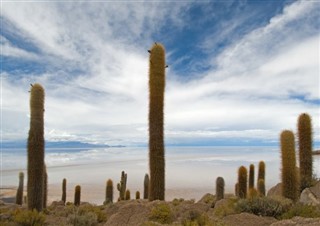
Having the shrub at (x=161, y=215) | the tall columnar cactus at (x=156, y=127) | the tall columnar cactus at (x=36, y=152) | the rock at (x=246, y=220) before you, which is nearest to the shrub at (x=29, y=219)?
the tall columnar cactus at (x=36, y=152)

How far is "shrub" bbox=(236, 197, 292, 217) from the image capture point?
32.4 feet

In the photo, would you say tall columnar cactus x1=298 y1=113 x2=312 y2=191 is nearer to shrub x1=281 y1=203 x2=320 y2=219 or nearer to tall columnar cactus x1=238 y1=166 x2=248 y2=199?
tall columnar cactus x1=238 y1=166 x2=248 y2=199

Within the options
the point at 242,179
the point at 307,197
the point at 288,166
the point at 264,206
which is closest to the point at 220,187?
the point at 242,179

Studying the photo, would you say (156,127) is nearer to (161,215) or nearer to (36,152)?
(161,215)

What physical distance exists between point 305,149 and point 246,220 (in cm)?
735

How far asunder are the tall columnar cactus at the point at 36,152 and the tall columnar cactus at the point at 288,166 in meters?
8.79

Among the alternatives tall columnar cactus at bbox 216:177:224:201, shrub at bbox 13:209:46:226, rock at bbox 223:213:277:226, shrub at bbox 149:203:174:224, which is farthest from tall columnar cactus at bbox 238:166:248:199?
shrub at bbox 13:209:46:226

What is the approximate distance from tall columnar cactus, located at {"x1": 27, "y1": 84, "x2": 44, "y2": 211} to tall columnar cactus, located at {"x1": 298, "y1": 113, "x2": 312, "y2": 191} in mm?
10236

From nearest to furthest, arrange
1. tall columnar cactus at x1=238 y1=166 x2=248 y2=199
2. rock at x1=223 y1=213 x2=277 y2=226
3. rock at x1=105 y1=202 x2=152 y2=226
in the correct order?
rock at x1=223 y1=213 x2=277 y2=226 → rock at x1=105 y1=202 x2=152 y2=226 → tall columnar cactus at x1=238 y1=166 x2=248 y2=199

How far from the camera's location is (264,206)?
1002 centimetres

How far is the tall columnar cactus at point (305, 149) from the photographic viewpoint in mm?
15047

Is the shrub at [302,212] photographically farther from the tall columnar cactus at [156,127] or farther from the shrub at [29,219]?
the shrub at [29,219]

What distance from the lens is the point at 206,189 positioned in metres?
31.3

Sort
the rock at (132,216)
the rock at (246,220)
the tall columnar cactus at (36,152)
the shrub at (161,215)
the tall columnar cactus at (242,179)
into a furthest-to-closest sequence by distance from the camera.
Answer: the tall columnar cactus at (242,179)
the tall columnar cactus at (36,152)
the rock at (132,216)
the shrub at (161,215)
the rock at (246,220)
